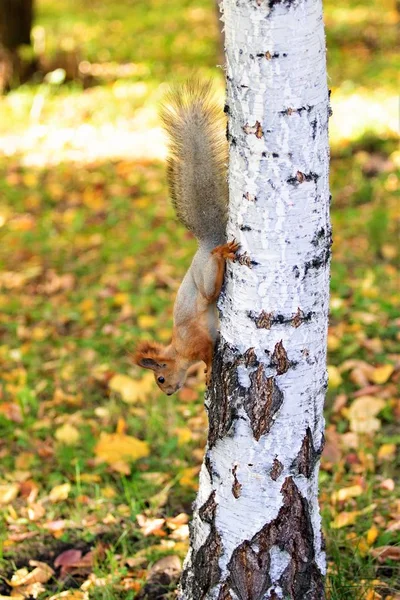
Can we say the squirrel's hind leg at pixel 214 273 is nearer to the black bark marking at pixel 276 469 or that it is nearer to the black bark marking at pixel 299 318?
the black bark marking at pixel 299 318

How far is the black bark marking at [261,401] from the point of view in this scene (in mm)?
1835

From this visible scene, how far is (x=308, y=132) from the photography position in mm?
1695

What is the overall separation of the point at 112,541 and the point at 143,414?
2.67ft

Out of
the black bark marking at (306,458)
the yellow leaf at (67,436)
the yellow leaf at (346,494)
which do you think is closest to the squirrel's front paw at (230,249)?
the black bark marking at (306,458)

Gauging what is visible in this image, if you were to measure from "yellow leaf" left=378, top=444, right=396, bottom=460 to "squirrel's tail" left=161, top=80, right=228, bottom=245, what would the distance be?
1319 millimetres

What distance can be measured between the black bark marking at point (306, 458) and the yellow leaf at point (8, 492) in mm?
1367

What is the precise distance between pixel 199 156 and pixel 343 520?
122cm

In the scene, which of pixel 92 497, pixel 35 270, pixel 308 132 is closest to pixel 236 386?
pixel 308 132

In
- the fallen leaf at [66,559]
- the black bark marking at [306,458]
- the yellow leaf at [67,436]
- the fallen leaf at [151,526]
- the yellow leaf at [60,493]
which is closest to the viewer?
the black bark marking at [306,458]

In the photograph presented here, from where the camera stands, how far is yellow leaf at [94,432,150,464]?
3.04 meters

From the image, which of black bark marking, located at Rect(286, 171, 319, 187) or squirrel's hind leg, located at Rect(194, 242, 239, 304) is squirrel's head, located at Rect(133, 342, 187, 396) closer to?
squirrel's hind leg, located at Rect(194, 242, 239, 304)

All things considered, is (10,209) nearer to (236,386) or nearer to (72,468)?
(72,468)

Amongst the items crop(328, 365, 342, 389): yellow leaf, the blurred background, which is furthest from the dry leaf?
crop(328, 365, 342, 389): yellow leaf

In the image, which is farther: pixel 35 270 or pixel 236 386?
pixel 35 270
